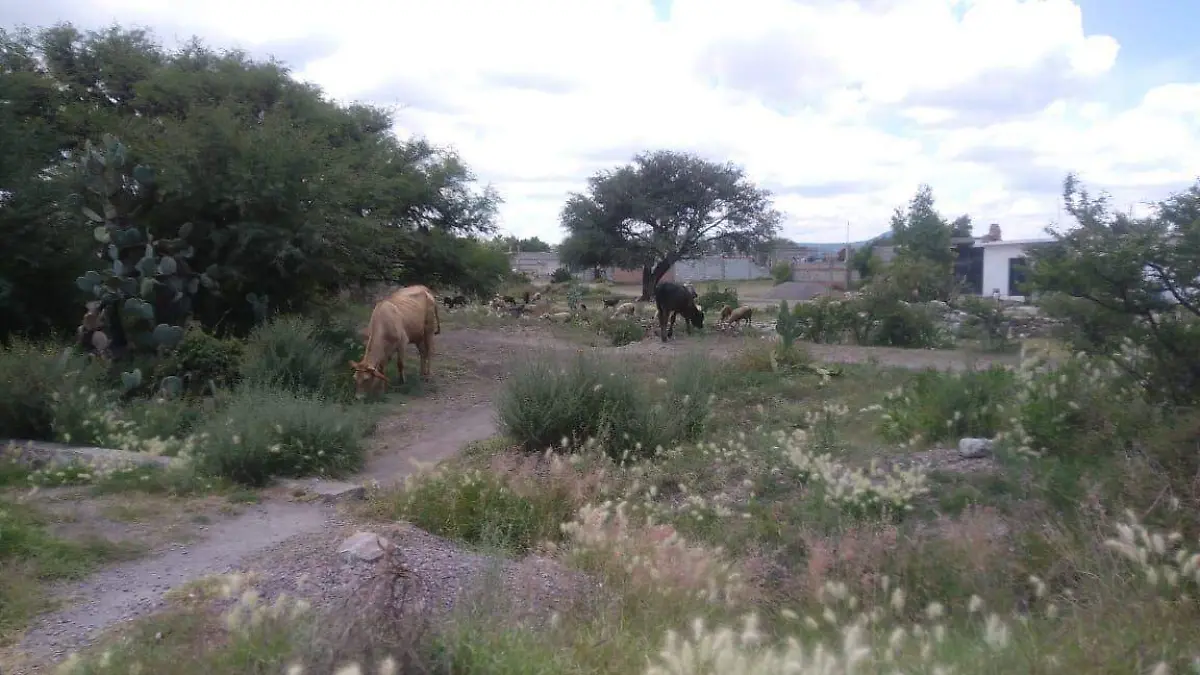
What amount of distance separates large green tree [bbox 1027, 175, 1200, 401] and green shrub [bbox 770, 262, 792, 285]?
4465 cm

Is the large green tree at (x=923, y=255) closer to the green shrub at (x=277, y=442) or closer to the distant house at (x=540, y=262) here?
the green shrub at (x=277, y=442)

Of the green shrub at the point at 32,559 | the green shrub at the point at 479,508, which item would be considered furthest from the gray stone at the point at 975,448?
the green shrub at the point at 32,559

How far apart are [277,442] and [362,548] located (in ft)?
11.8

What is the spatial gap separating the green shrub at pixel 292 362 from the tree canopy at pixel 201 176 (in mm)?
2138

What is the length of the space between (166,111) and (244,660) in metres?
16.2

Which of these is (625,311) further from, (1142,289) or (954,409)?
(1142,289)

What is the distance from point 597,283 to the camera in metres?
57.8

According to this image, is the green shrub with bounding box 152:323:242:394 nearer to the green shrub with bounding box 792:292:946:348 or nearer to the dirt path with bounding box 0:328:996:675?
the dirt path with bounding box 0:328:996:675

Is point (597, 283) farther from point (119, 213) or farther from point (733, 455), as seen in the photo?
point (733, 455)

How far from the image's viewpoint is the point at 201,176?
1499 cm

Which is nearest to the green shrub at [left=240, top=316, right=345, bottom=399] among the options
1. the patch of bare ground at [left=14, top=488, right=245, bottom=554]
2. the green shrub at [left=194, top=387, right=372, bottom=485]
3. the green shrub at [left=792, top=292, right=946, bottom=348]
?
the green shrub at [left=194, top=387, right=372, bottom=485]

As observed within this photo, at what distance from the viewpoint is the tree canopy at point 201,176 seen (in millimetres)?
15008

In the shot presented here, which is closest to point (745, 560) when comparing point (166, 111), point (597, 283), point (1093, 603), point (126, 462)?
point (1093, 603)

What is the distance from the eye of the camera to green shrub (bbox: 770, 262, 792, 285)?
53.4 metres
